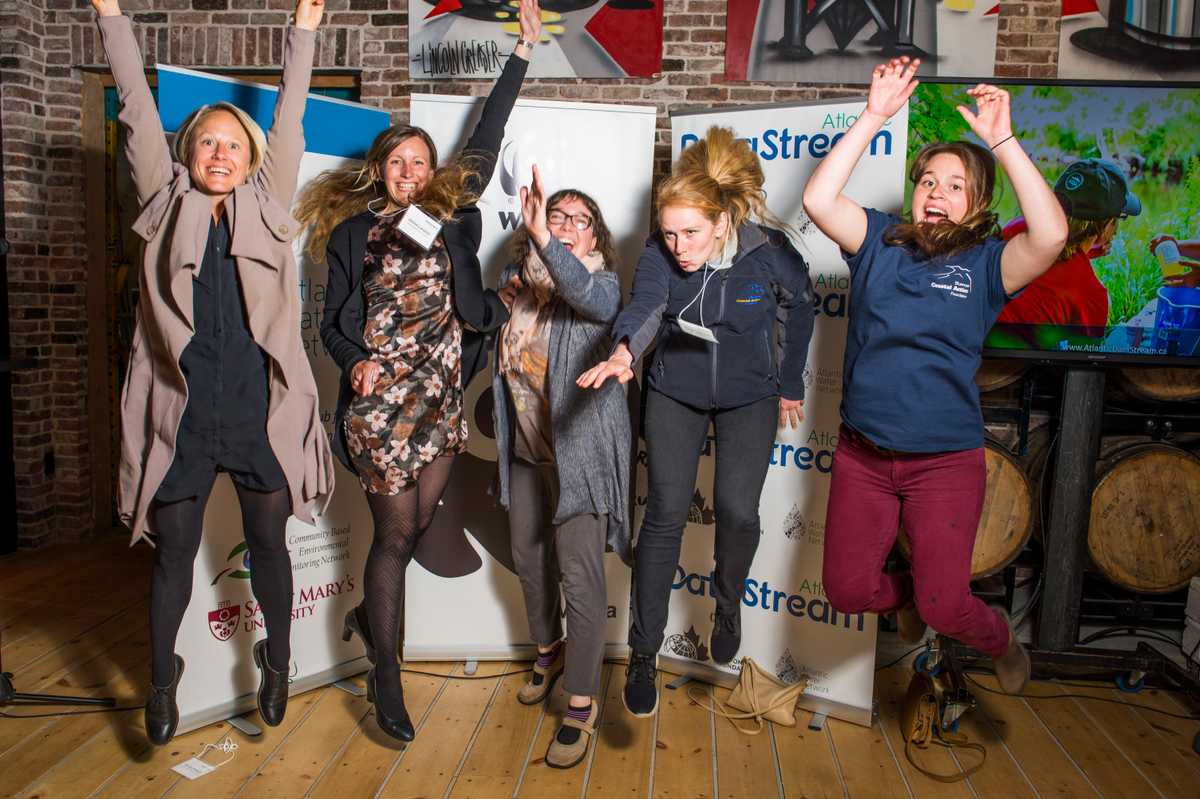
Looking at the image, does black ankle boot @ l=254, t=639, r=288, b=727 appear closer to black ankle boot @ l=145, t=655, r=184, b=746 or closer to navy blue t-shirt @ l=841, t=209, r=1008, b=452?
black ankle boot @ l=145, t=655, r=184, b=746

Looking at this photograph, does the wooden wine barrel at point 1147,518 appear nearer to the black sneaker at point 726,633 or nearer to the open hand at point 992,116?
the black sneaker at point 726,633

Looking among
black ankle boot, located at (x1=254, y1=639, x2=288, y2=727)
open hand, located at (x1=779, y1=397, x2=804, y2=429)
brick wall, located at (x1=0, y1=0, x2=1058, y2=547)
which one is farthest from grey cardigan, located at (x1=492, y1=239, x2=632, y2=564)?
brick wall, located at (x1=0, y1=0, x2=1058, y2=547)

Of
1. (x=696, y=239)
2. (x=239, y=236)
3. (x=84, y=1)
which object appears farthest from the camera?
(x=84, y=1)

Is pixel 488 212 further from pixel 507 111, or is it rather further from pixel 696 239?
pixel 696 239

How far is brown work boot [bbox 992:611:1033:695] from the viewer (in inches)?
97.7

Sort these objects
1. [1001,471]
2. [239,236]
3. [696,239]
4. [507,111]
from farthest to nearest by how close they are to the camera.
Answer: [1001,471] → [507,111] → [696,239] → [239,236]

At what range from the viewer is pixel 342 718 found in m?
2.73

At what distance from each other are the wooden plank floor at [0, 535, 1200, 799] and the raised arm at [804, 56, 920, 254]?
1.49 meters

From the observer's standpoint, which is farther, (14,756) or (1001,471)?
(1001,471)

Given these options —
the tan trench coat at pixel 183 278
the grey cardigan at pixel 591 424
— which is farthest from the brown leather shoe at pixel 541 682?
the tan trench coat at pixel 183 278

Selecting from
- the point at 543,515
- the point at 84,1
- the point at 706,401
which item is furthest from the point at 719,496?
the point at 84,1

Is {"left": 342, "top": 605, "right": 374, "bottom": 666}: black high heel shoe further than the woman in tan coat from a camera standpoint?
Yes

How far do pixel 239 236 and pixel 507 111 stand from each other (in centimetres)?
90

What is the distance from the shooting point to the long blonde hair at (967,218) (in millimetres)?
2221
